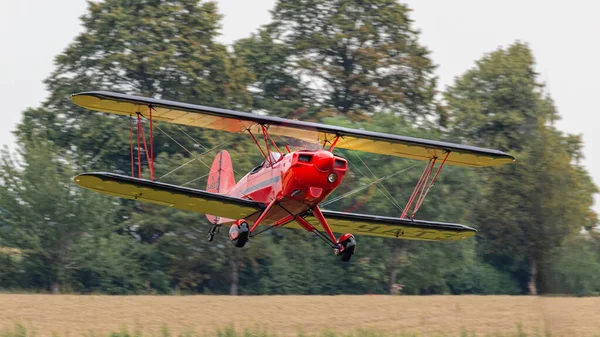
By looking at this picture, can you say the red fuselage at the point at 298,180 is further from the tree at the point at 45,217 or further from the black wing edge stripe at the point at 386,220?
the tree at the point at 45,217

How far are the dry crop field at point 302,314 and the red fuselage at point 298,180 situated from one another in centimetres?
519

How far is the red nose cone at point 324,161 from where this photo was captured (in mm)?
16703

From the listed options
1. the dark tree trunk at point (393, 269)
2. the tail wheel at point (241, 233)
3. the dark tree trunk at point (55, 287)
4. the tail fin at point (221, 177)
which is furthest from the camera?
the dark tree trunk at point (393, 269)

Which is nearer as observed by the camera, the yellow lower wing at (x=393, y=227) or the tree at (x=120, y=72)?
the yellow lower wing at (x=393, y=227)

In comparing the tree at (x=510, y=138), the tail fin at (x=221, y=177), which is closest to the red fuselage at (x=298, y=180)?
the tail fin at (x=221, y=177)

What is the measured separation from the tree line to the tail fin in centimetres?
1155

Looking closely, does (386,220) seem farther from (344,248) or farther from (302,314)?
(302,314)

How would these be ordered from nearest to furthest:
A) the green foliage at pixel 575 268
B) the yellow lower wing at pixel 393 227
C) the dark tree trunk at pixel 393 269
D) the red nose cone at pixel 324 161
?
the red nose cone at pixel 324 161
the yellow lower wing at pixel 393 227
the green foliage at pixel 575 268
the dark tree trunk at pixel 393 269

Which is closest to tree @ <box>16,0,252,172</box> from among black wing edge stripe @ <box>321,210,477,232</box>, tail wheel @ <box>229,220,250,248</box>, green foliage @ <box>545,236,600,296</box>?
green foliage @ <box>545,236,600,296</box>

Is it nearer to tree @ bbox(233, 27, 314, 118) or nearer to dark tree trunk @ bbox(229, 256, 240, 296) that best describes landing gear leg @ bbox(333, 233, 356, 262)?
dark tree trunk @ bbox(229, 256, 240, 296)

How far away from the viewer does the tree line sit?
39.6 meters

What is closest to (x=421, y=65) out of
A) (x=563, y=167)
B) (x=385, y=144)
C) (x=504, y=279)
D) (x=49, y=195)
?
(x=504, y=279)

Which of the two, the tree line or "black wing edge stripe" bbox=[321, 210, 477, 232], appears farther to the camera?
the tree line

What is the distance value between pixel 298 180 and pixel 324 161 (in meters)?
0.64
